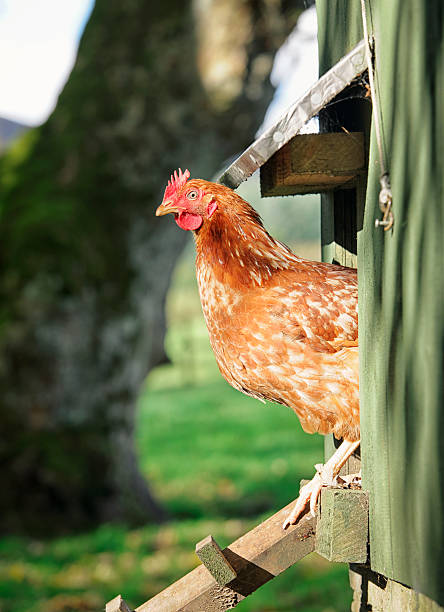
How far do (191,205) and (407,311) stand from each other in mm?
840

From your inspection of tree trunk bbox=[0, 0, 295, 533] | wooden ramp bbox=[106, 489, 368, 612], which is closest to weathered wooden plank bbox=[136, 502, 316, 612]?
wooden ramp bbox=[106, 489, 368, 612]

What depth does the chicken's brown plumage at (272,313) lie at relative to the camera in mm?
1950

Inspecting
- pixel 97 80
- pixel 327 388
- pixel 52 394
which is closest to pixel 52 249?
pixel 52 394

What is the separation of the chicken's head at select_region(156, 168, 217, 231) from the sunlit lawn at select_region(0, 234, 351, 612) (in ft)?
12.2

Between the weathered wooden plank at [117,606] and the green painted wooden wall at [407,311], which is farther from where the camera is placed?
the weathered wooden plank at [117,606]

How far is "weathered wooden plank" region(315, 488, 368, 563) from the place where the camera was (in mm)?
1786

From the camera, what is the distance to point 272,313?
2.01 m

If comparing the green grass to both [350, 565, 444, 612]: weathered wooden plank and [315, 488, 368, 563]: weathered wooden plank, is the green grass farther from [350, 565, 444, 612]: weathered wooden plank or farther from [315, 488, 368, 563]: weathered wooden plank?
[315, 488, 368, 563]: weathered wooden plank

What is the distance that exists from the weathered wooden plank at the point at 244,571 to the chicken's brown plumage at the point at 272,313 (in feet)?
1.00

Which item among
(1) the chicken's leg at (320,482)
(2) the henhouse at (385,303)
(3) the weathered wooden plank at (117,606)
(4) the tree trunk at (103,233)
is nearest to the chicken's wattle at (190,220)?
(2) the henhouse at (385,303)

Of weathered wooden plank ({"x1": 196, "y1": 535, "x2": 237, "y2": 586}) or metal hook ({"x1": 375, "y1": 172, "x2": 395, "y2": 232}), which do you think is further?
weathered wooden plank ({"x1": 196, "y1": 535, "x2": 237, "y2": 586})

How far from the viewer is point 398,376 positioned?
1.64 meters

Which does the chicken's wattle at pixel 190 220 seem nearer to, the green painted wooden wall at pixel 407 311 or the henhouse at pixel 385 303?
the henhouse at pixel 385 303

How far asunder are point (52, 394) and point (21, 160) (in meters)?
2.55
